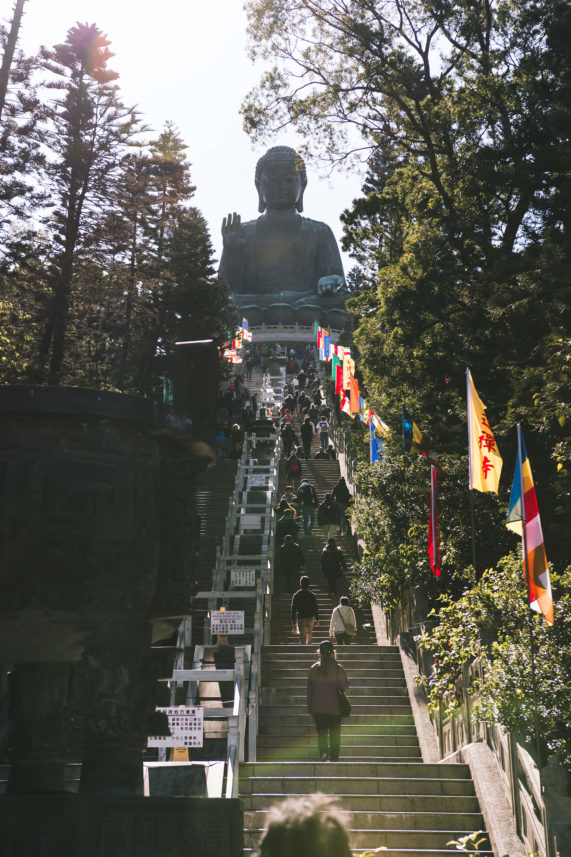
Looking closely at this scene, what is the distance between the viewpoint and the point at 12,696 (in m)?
A: 6.29

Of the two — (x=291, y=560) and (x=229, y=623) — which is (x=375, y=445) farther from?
(x=229, y=623)

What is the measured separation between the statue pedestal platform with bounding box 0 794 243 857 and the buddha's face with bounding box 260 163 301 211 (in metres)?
56.3

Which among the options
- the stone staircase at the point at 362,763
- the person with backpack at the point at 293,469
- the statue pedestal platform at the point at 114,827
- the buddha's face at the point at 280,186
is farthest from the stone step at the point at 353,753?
the buddha's face at the point at 280,186

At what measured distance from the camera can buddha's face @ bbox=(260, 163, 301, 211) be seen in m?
59.5

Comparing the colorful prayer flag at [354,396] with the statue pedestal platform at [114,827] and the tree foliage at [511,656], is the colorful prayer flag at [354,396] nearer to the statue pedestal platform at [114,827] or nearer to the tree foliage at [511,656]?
the tree foliage at [511,656]

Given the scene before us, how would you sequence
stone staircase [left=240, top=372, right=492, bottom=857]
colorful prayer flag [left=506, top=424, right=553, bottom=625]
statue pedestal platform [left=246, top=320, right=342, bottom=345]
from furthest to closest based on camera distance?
1. statue pedestal platform [left=246, top=320, right=342, bottom=345]
2. stone staircase [left=240, top=372, right=492, bottom=857]
3. colorful prayer flag [left=506, top=424, right=553, bottom=625]

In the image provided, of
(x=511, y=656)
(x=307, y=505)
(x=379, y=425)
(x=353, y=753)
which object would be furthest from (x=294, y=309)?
(x=511, y=656)

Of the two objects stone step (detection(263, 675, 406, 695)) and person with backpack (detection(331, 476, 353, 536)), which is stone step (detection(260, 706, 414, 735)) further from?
person with backpack (detection(331, 476, 353, 536))

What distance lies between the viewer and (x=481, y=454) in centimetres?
1170

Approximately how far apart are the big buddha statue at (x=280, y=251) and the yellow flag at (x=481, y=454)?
1856 inches

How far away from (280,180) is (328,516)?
4217 cm

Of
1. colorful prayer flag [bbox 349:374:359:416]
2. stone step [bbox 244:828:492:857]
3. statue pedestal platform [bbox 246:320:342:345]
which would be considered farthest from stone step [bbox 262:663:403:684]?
statue pedestal platform [bbox 246:320:342:345]

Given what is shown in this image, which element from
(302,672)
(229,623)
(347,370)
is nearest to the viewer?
(229,623)

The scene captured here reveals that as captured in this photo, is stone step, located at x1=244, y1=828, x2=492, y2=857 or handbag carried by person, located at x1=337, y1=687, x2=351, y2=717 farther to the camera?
handbag carried by person, located at x1=337, y1=687, x2=351, y2=717
